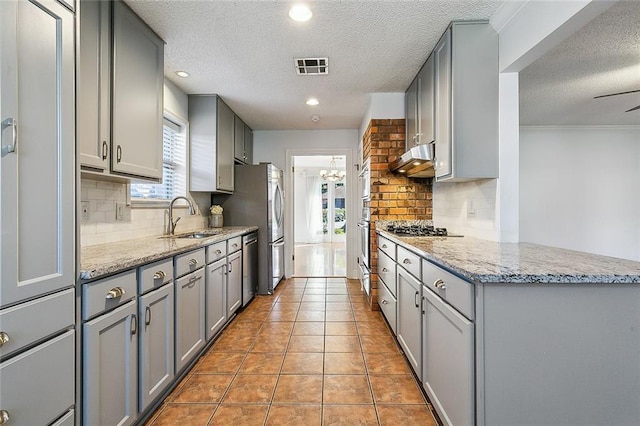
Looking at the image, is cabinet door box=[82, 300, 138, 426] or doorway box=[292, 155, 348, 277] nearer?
cabinet door box=[82, 300, 138, 426]

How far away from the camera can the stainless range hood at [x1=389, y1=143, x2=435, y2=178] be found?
2471 millimetres

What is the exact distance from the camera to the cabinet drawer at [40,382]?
94 cm

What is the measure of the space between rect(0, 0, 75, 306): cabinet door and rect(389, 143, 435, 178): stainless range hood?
84.5 inches

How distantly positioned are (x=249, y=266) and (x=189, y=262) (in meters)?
1.71

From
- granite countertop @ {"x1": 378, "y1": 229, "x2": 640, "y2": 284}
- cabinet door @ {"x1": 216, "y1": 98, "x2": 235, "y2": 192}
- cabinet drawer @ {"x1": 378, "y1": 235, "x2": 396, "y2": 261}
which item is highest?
cabinet door @ {"x1": 216, "y1": 98, "x2": 235, "y2": 192}

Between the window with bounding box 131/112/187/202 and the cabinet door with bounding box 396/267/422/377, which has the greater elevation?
the window with bounding box 131/112/187/202

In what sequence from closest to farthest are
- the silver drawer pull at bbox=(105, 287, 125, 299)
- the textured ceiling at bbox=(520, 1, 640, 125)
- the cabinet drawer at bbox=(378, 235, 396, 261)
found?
1. the silver drawer pull at bbox=(105, 287, 125, 299)
2. the textured ceiling at bbox=(520, 1, 640, 125)
3. the cabinet drawer at bbox=(378, 235, 396, 261)

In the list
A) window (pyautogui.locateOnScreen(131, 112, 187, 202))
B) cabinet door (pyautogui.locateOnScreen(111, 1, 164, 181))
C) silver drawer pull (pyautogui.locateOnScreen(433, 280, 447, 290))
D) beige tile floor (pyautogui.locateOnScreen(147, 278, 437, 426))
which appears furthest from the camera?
window (pyautogui.locateOnScreen(131, 112, 187, 202))

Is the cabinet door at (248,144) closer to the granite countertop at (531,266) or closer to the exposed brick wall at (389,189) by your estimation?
the exposed brick wall at (389,189)

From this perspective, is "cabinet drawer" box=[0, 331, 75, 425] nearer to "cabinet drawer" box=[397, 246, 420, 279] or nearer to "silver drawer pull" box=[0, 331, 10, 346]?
"silver drawer pull" box=[0, 331, 10, 346]

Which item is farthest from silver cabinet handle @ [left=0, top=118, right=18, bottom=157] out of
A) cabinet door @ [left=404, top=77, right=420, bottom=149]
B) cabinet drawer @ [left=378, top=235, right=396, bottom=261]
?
cabinet door @ [left=404, top=77, right=420, bottom=149]

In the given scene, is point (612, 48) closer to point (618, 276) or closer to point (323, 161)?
point (618, 276)

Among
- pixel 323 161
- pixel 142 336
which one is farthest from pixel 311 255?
pixel 142 336

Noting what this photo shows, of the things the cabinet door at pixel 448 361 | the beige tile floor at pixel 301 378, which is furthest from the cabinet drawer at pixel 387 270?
the cabinet door at pixel 448 361
